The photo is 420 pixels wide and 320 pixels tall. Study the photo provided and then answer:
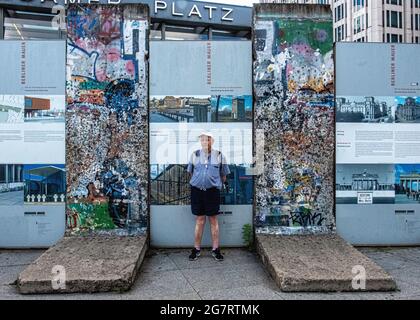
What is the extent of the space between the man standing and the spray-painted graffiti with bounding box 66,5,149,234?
0.95 m

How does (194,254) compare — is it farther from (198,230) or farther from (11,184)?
(11,184)

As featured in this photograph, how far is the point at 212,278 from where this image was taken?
5289mm

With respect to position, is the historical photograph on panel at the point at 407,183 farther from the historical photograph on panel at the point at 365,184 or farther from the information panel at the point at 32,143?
the information panel at the point at 32,143

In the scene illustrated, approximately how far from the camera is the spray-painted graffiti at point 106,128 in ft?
21.9

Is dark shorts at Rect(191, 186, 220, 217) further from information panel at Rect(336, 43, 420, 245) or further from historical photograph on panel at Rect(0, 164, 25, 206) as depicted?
historical photograph on panel at Rect(0, 164, 25, 206)

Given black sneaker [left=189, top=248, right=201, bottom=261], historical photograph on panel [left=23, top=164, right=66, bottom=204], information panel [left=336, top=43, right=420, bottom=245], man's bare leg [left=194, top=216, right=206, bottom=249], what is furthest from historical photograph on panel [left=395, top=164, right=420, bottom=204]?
historical photograph on panel [left=23, top=164, right=66, bottom=204]

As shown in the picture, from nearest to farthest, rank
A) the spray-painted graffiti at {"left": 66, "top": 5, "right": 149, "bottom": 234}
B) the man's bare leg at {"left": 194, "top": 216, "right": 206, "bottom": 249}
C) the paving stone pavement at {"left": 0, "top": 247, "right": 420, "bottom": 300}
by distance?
the paving stone pavement at {"left": 0, "top": 247, "right": 420, "bottom": 300}
the man's bare leg at {"left": 194, "top": 216, "right": 206, "bottom": 249}
the spray-painted graffiti at {"left": 66, "top": 5, "right": 149, "bottom": 234}

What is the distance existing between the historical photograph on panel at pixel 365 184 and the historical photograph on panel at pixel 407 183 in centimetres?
9

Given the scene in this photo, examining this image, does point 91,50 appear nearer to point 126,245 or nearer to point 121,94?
point 121,94

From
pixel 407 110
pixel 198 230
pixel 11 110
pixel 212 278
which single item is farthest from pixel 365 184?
pixel 11 110

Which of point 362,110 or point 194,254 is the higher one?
point 362,110

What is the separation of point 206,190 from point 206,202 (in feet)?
0.57

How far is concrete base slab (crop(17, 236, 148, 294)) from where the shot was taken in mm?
4719
